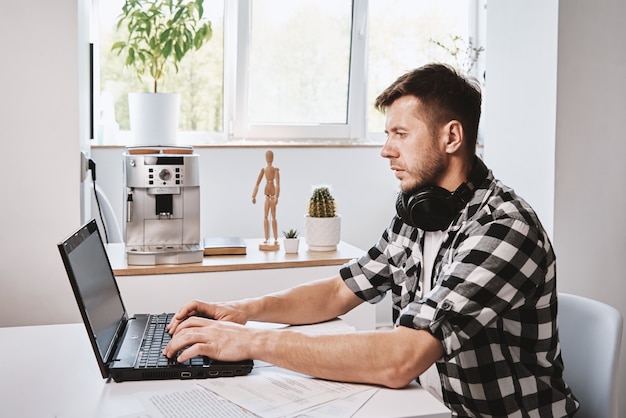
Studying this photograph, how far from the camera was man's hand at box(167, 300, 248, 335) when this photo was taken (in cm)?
162

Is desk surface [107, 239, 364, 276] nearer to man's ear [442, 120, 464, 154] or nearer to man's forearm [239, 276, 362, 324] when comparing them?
man's forearm [239, 276, 362, 324]

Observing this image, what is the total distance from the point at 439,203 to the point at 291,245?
1.16 meters

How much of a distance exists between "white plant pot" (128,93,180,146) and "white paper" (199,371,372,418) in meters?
2.15

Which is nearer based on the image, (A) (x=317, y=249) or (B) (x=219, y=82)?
(A) (x=317, y=249)

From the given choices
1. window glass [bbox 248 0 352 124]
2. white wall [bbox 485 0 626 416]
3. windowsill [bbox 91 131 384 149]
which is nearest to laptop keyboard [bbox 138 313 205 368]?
white wall [bbox 485 0 626 416]

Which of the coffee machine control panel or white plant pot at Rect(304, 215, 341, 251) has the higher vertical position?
the coffee machine control panel

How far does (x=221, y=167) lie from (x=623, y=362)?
6.56 ft

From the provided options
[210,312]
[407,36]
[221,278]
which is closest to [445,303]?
[210,312]

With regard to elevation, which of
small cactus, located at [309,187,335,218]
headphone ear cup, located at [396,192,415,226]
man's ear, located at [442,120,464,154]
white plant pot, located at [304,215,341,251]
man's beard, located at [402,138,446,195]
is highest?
man's ear, located at [442,120,464,154]

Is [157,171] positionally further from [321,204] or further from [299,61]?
[299,61]

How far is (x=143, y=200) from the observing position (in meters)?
2.45

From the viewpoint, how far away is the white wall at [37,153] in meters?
2.29

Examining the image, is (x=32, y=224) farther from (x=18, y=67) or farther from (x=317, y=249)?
(x=317, y=249)

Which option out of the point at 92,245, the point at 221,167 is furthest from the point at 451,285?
the point at 221,167
